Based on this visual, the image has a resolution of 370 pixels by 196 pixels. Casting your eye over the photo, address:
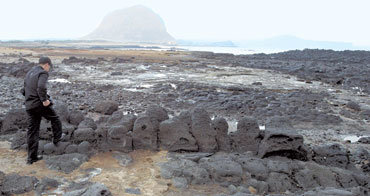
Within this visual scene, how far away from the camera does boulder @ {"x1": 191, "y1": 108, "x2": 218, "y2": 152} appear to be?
7402mm

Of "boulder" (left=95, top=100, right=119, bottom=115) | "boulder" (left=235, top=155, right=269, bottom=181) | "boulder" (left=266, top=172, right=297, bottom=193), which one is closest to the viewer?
"boulder" (left=266, top=172, right=297, bottom=193)

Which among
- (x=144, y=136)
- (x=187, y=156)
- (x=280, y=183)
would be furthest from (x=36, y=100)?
(x=280, y=183)

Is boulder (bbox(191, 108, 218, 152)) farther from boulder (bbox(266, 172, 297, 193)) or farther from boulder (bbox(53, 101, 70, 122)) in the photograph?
boulder (bbox(53, 101, 70, 122))

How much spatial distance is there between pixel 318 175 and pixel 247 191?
1606 millimetres

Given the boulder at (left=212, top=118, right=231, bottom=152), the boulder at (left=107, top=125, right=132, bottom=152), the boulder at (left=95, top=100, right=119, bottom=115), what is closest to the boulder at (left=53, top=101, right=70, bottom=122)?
the boulder at (left=107, top=125, right=132, bottom=152)

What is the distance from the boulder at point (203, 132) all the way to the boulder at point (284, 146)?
4.08 feet

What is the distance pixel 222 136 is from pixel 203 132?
0.52 metres

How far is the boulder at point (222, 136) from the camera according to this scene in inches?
297

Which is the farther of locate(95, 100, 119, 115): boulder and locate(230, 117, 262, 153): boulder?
locate(95, 100, 119, 115): boulder

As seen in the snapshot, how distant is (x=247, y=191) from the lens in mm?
5547

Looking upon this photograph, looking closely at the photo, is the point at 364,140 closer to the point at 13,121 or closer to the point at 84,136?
the point at 84,136

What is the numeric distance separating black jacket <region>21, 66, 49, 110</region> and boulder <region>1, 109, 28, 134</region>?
7.56ft

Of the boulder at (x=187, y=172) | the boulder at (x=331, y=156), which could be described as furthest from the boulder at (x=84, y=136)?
the boulder at (x=331, y=156)

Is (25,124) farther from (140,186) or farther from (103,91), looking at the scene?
(103,91)
